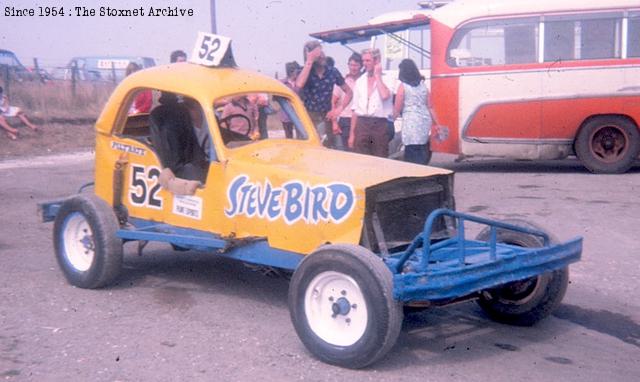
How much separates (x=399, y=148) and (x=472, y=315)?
870cm

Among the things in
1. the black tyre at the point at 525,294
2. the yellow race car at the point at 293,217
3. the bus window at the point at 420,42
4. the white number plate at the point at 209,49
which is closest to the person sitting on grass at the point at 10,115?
the bus window at the point at 420,42

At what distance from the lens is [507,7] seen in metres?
14.6

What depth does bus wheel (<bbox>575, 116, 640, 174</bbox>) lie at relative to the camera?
14.3 meters

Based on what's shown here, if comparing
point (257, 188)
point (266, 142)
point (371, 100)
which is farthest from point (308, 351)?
point (371, 100)

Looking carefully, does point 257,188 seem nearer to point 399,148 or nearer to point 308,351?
point 308,351

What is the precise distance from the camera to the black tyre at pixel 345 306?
5324 millimetres

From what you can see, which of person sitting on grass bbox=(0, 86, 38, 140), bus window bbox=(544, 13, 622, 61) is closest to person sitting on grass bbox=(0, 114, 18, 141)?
person sitting on grass bbox=(0, 86, 38, 140)

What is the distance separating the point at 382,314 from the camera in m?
5.29

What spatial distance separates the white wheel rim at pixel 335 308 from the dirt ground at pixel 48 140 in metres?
13.1

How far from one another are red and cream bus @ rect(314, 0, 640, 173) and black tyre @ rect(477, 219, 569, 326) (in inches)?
304

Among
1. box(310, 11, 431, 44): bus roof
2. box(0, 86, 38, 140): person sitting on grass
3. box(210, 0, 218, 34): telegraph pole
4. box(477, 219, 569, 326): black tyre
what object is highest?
box(210, 0, 218, 34): telegraph pole

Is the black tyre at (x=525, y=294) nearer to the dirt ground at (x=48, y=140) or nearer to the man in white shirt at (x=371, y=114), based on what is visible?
the man in white shirt at (x=371, y=114)

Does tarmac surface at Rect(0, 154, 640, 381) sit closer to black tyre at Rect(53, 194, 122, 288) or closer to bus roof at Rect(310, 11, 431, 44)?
black tyre at Rect(53, 194, 122, 288)

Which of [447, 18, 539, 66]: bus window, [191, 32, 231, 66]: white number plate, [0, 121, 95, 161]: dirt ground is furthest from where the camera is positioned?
[0, 121, 95, 161]: dirt ground
